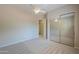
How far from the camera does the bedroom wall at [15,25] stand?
5.62ft

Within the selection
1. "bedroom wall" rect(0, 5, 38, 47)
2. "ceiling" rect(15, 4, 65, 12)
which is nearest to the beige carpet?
"bedroom wall" rect(0, 5, 38, 47)

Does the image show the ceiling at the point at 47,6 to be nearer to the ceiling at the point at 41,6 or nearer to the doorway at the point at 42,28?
the ceiling at the point at 41,6

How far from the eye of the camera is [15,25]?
183 cm

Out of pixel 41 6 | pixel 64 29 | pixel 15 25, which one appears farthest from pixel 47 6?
→ pixel 15 25

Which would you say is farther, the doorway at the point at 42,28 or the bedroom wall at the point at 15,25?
the doorway at the point at 42,28

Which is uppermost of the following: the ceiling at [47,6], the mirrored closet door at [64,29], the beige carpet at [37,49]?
the ceiling at [47,6]

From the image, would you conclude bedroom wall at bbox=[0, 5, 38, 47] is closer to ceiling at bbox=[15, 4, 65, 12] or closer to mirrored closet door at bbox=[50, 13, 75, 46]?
ceiling at bbox=[15, 4, 65, 12]

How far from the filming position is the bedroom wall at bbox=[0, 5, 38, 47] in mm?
1713

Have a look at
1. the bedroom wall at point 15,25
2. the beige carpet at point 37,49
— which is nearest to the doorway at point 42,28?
the bedroom wall at point 15,25

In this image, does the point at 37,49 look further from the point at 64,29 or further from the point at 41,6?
the point at 41,6

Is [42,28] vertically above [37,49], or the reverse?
[42,28]
